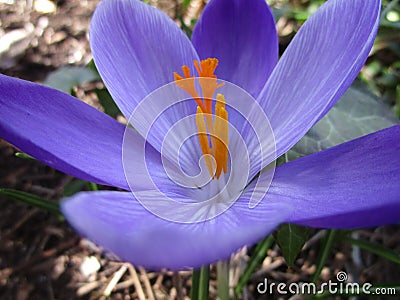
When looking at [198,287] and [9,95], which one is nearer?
[9,95]

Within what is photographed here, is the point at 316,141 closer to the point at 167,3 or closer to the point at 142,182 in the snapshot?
the point at 142,182

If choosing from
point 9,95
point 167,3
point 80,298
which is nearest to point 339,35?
point 9,95

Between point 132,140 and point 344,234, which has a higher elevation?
point 132,140

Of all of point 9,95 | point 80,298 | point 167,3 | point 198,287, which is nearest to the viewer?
point 9,95

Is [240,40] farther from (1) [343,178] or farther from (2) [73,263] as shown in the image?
(2) [73,263]

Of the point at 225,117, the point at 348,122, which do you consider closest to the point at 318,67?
the point at 225,117

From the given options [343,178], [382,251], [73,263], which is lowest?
[73,263]
